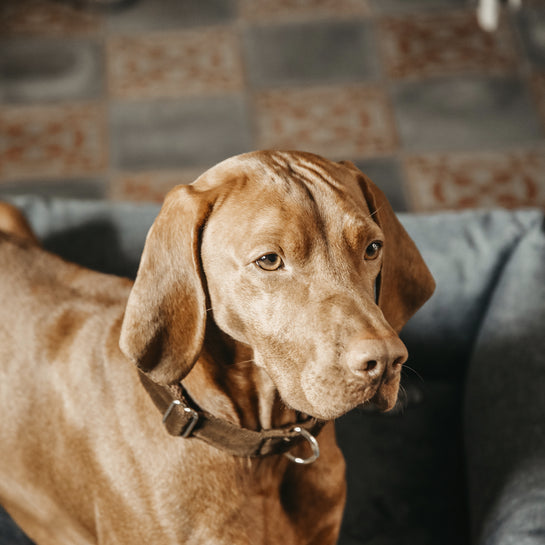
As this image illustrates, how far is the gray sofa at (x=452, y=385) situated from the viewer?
5.75 ft

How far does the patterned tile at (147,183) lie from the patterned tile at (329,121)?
0.43 m

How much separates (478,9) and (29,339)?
362cm

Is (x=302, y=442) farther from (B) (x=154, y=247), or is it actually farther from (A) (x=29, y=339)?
(A) (x=29, y=339)

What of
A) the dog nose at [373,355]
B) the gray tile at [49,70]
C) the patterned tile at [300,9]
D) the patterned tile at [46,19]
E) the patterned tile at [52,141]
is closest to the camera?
the dog nose at [373,355]

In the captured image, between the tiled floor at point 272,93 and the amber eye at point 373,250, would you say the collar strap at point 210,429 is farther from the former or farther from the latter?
the tiled floor at point 272,93

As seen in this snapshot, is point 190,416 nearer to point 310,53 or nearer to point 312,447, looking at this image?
point 312,447

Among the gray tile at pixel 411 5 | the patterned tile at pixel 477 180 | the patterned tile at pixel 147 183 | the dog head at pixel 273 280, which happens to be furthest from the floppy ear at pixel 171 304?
the gray tile at pixel 411 5

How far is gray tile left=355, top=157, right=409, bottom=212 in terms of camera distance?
320 cm

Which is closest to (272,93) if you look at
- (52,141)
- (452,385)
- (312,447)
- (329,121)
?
(329,121)

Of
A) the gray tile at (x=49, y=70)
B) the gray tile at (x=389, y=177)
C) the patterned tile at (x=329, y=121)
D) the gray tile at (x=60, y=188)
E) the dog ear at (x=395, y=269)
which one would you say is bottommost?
the gray tile at (x=60, y=188)

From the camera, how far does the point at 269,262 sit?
120 centimetres

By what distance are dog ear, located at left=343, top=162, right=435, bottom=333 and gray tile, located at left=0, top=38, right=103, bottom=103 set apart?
2622mm

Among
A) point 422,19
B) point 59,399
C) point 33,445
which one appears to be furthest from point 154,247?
point 422,19

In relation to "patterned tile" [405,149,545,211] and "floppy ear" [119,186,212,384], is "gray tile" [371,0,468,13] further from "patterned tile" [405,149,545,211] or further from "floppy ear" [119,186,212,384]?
"floppy ear" [119,186,212,384]
